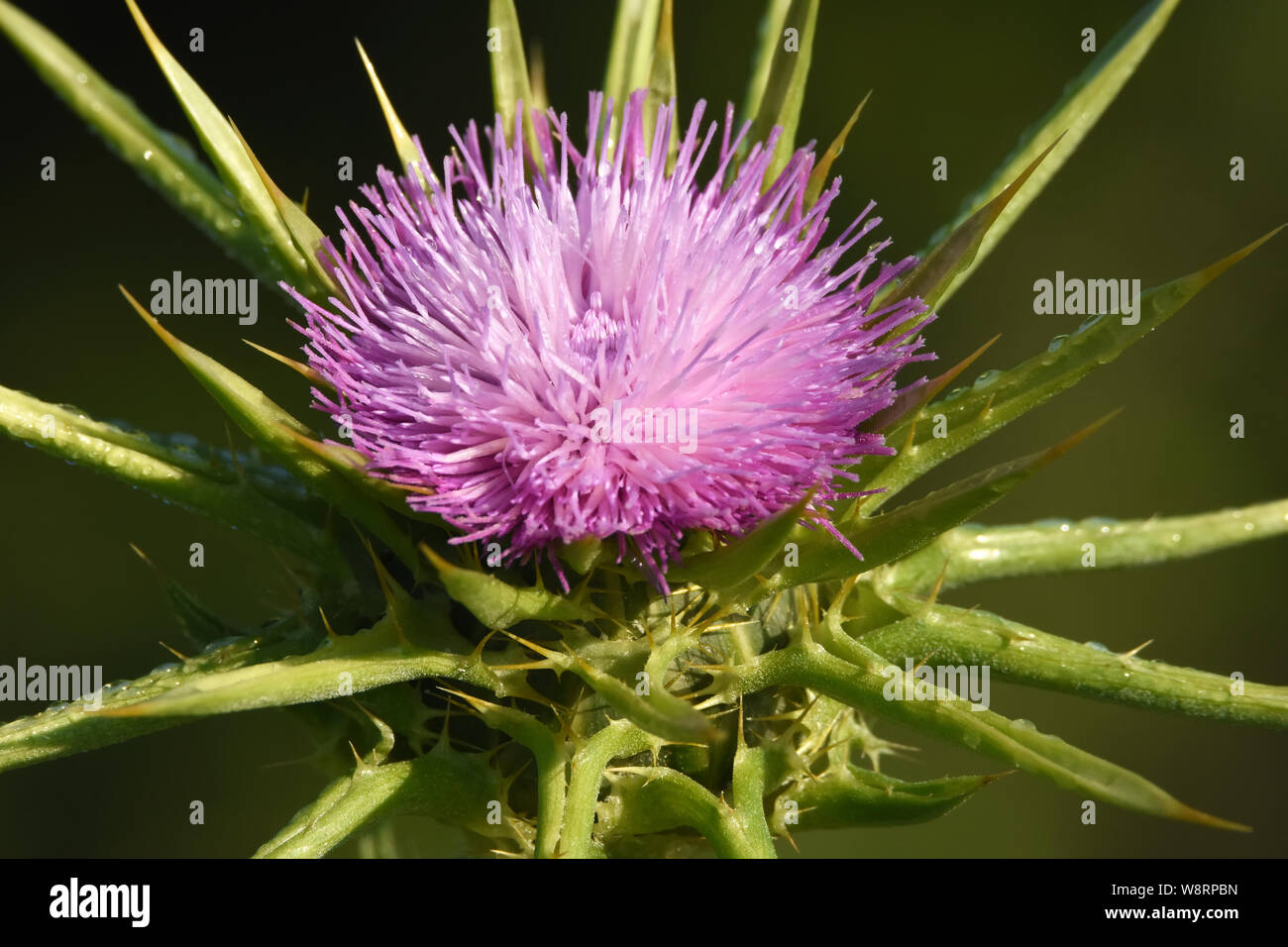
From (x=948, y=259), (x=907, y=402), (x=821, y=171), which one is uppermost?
(x=821, y=171)

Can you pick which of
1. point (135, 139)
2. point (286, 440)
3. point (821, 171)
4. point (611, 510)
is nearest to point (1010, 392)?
point (821, 171)

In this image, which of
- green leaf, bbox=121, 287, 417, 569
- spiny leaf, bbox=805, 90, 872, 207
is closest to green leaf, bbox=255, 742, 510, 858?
green leaf, bbox=121, 287, 417, 569

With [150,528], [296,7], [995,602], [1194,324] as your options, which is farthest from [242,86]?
[1194,324]

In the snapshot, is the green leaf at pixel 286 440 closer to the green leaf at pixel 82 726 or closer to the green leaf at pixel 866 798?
the green leaf at pixel 82 726

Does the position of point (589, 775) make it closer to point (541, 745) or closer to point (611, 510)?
point (541, 745)

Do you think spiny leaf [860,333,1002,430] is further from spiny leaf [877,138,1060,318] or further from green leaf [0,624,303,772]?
green leaf [0,624,303,772]

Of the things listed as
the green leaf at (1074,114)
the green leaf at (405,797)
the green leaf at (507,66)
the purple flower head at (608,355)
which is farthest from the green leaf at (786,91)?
the green leaf at (405,797)

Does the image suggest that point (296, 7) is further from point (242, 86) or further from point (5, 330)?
point (5, 330)

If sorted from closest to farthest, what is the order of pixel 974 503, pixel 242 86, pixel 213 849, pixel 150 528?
1. pixel 974 503
2. pixel 213 849
3. pixel 150 528
4. pixel 242 86
